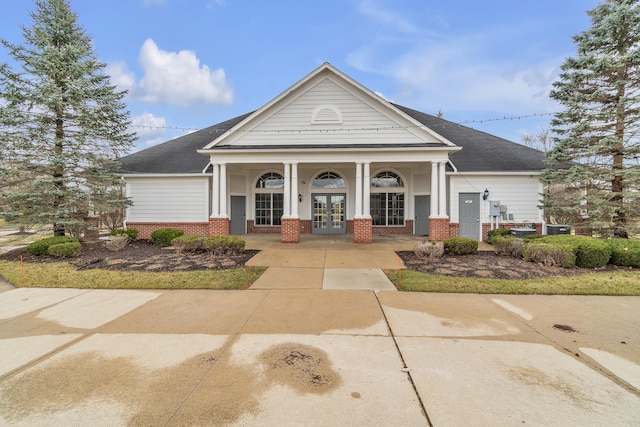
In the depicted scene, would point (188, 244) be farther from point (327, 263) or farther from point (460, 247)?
point (460, 247)

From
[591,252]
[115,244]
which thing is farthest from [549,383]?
[115,244]

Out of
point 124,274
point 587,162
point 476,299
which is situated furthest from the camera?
point 587,162

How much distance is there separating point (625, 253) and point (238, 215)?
15.6 metres

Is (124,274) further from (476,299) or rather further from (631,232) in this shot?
(631,232)

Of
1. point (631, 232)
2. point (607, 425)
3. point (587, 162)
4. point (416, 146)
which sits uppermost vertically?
point (416, 146)

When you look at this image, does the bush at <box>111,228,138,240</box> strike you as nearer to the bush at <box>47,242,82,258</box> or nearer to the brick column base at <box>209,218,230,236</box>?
the bush at <box>47,242,82,258</box>

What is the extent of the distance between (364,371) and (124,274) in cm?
689

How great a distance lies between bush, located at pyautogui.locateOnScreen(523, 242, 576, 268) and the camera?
794 cm

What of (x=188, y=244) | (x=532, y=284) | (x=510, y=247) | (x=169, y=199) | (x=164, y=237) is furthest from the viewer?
(x=169, y=199)

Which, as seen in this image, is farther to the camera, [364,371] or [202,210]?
[202,210]

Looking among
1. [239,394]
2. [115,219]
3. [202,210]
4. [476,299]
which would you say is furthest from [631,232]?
[115,219]

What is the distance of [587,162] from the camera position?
38.2 feet

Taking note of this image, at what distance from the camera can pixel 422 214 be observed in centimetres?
1584

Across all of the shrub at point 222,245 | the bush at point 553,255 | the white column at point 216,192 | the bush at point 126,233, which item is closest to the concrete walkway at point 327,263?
the shrub at point 222,245
